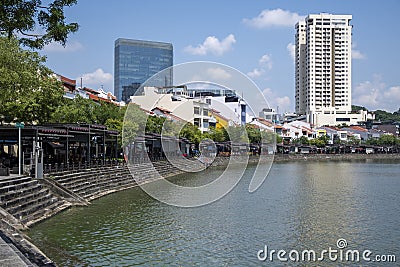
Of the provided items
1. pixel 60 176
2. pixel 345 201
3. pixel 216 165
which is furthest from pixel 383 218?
pixel 216 165

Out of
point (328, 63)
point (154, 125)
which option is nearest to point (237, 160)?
point (154, 125)

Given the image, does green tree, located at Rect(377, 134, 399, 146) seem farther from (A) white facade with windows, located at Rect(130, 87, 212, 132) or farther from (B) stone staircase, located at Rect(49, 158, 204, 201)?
(B) stone staircase, located at Rect(49, 158, 204, 201)

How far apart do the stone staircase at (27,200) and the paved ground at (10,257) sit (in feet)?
17.5

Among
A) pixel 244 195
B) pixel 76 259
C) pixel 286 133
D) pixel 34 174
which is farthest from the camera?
pixel 286 133

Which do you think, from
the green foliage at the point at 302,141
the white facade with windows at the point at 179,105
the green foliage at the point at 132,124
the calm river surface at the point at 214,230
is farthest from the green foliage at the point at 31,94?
the green foliage at the point at 302,141

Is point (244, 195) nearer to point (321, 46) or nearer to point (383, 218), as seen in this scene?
point (383, 218)

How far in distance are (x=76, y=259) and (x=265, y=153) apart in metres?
81.9

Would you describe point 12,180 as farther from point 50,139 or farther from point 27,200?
point 50,139

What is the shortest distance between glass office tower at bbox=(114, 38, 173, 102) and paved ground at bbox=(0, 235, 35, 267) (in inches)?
6647

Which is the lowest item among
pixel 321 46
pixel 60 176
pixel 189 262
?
pixel 189 262

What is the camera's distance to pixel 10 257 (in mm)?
11680

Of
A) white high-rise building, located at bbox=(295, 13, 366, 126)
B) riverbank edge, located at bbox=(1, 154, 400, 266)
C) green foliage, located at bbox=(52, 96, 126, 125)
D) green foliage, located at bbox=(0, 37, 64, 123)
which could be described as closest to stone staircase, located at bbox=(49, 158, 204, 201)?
riverbank edge, located at bbox=(1, 154, 400, 266)

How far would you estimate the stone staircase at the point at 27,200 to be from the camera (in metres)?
18.6

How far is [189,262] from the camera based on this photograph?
14578 millimetres
